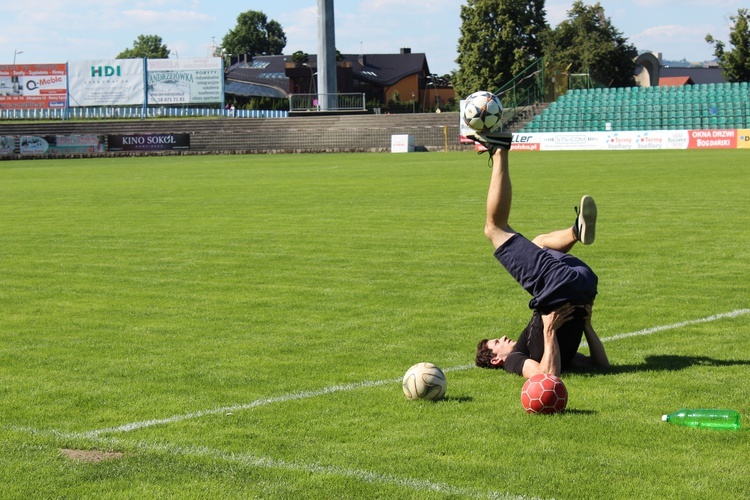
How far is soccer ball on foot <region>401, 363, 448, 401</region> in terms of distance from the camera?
6.59 m

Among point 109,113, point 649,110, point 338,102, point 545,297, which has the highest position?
point 338,102

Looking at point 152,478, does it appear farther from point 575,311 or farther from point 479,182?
point 479,182

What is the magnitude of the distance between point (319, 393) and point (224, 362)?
1300 millimetres

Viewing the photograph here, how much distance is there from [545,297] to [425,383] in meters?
1.24

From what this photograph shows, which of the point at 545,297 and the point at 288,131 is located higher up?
the point at 288,131

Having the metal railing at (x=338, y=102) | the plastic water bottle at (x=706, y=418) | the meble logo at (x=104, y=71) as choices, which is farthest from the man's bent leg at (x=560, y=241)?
the meble logo at (x=104, y=71)

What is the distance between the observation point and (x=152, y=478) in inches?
205

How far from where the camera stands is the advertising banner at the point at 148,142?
212 feet

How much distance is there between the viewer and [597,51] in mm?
79562

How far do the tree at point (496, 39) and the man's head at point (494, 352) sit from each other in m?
86.9

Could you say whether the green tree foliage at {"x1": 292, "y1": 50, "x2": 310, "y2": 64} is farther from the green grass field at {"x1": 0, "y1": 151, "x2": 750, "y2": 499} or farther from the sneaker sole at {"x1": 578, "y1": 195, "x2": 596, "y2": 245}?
the sneaker sole at {"x1": 578, "y1": 195, "x2": 596, "y2": 245}

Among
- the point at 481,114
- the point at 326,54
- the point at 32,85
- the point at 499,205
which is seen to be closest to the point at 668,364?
the point at 499,205

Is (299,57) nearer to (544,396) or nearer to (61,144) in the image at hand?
(61,144)

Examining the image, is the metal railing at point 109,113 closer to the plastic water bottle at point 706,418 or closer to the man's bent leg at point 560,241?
the man's bent leg at point 560,241
